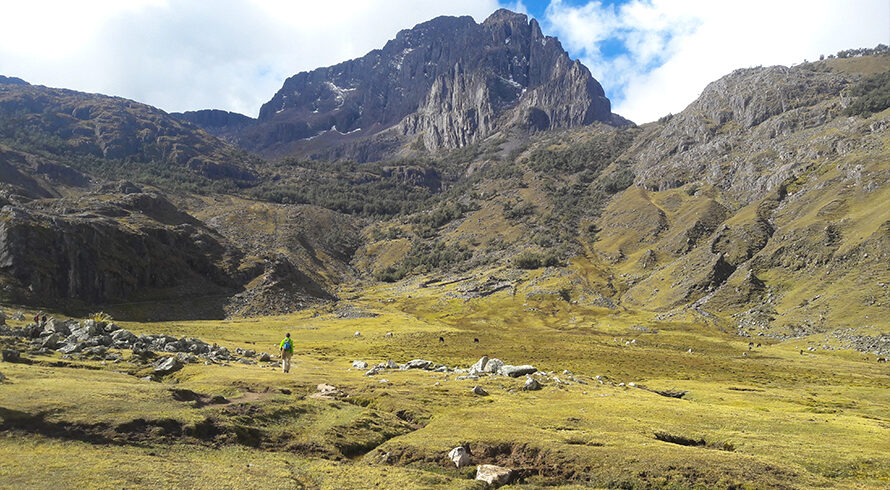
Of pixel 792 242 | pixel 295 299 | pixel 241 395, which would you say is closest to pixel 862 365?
pixel 792 242

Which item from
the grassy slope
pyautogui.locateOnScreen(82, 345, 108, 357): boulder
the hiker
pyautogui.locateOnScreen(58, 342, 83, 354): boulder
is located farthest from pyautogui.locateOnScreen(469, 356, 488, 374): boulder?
pyautogui.locateOnScreen(58, 342, 83, 354): boulder

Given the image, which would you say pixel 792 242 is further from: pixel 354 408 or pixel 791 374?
pixel 354 408

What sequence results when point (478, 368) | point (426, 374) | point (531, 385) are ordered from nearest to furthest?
point (531, 385)
point (426, 374)
point (478, 368)

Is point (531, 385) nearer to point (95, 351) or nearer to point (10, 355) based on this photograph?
point (95, 351)

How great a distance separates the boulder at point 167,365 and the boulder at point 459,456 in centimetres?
2773

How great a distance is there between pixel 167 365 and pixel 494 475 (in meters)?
31.4

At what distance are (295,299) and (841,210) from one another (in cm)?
20232

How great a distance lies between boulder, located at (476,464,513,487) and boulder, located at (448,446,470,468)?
982 mm

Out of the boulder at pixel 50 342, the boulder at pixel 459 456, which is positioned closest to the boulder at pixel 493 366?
the boulder at pixel 459 456

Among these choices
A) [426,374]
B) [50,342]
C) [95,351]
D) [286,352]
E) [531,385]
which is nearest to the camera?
[50,342]

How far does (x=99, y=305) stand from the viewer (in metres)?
111

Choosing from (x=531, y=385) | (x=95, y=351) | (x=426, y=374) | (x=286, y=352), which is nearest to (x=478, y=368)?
(x=426, y=374)

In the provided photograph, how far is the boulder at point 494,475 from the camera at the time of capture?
22.5 meters

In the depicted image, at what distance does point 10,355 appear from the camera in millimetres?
31562
